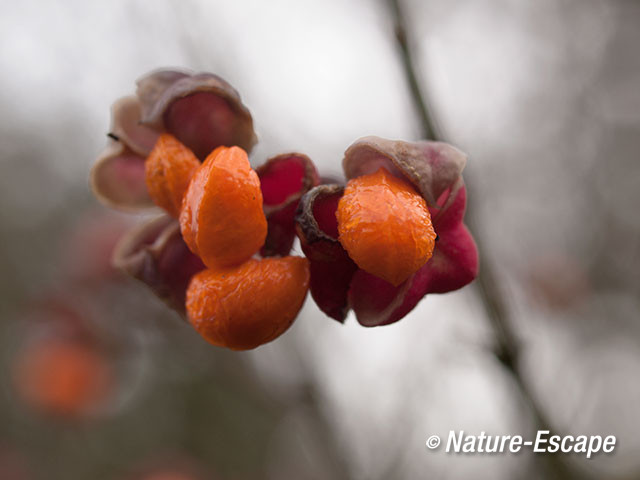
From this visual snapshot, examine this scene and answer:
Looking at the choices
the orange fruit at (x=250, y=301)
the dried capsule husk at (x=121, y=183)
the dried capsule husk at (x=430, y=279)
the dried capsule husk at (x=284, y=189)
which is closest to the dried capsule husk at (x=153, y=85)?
the dried capsule husk at (x=121, y=183)

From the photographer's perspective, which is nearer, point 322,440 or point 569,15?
point 322,440

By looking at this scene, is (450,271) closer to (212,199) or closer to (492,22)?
(212,199)

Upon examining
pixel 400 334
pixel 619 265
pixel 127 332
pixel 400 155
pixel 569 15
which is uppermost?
pixel 400 155

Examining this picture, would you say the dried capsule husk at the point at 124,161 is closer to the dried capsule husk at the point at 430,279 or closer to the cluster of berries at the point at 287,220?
the cluster of berries at the point at 287,220

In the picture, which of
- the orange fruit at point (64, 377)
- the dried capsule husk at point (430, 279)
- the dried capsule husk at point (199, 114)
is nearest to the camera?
the dried capsule husk at point (430, 279)

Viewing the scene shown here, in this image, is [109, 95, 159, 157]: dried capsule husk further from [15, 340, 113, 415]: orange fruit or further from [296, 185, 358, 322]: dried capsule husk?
[15, 340, 113, 415]: orange fruit

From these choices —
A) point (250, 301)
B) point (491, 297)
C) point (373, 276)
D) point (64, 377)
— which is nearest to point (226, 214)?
point (250, 301)

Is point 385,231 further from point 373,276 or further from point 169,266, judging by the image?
point 169,266

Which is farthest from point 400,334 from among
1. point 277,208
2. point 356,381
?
point 277,208
